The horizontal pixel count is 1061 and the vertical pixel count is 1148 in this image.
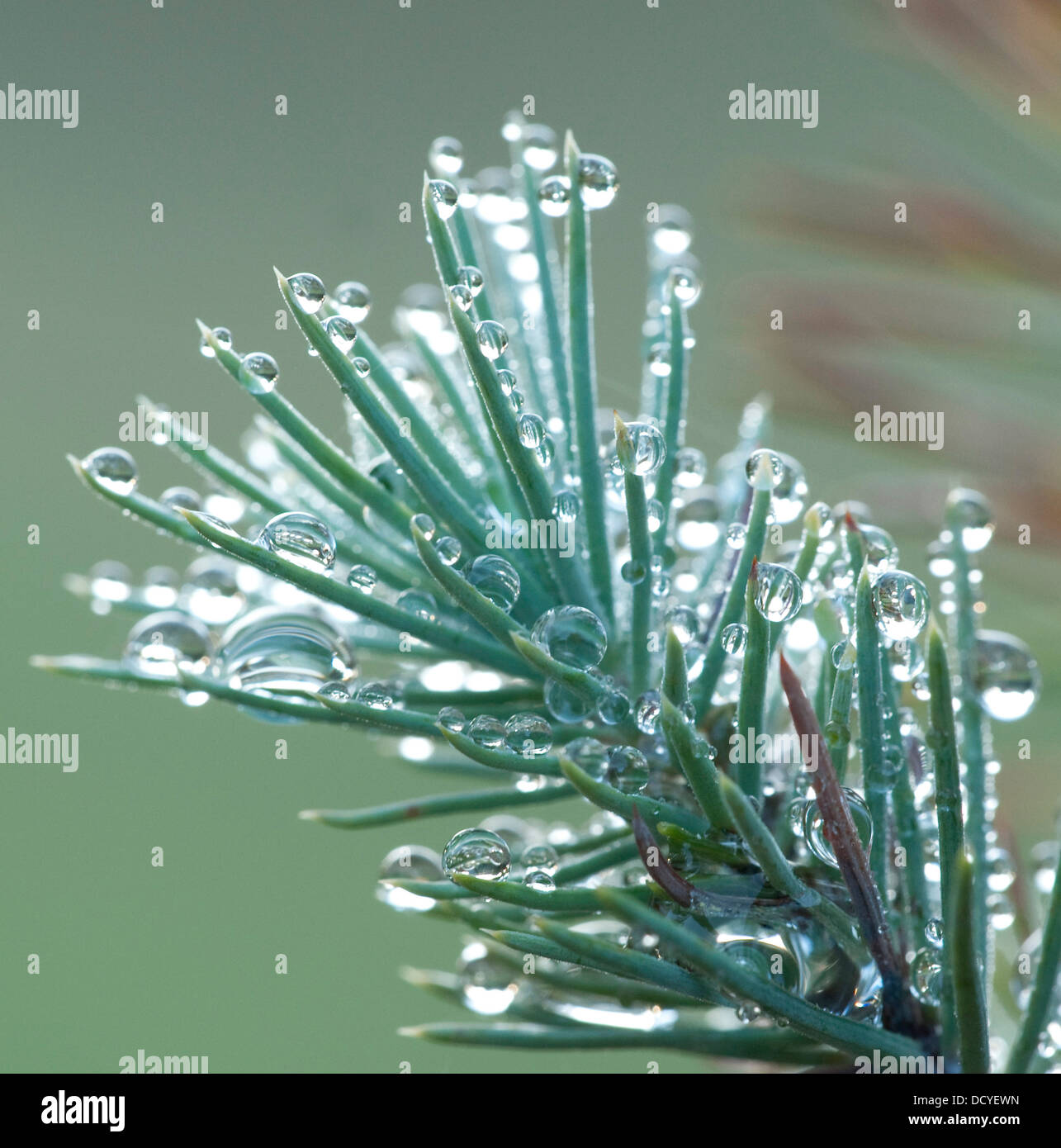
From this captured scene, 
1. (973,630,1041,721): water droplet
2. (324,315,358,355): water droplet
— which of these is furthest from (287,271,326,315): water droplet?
(973,630,1041,721): water droplet

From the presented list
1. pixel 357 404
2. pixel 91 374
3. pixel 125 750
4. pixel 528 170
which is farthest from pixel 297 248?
pixel 357 404

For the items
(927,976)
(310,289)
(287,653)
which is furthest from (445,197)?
(927,976)

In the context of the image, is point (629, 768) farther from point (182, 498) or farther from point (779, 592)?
point (182, 498)

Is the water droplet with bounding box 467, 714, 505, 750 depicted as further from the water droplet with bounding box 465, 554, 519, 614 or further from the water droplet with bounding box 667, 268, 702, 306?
the water droplet with bounding box 667, 268, 702, 306

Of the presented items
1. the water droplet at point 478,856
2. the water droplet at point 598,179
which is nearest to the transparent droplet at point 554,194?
the water droplet at point 598,179

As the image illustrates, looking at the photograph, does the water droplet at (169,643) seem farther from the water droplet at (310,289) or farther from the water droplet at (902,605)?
the water droplet at (902,605)
